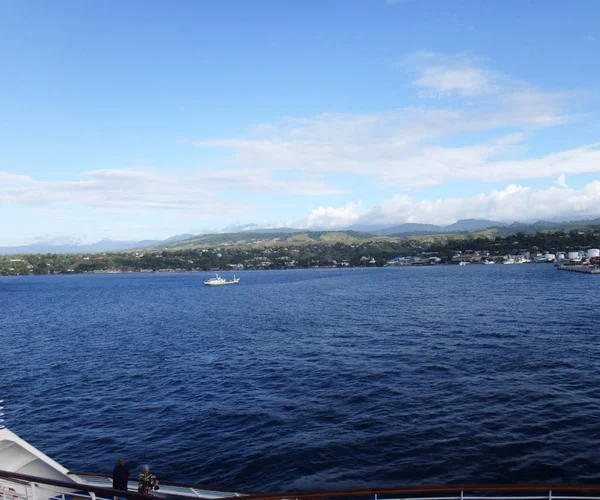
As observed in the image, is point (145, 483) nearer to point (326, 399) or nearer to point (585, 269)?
point (326, 399)

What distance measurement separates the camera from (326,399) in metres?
32.4

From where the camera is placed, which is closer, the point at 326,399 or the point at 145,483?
the point at 145,483

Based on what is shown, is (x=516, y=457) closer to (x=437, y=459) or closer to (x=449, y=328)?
(x=437, y=459)

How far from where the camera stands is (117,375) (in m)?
43.6

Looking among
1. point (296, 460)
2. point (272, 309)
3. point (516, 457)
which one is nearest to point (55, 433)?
point (296, 460)

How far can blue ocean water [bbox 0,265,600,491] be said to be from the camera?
74.3 feet

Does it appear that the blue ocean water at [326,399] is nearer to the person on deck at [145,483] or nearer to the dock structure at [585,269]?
the person on deck at [145,483]

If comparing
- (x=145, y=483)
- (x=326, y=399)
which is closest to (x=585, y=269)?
(x=326, y=399)

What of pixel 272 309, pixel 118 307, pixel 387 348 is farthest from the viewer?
pixel 118 307

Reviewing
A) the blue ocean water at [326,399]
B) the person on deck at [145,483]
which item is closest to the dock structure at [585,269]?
the blue ocean water at [326,399]

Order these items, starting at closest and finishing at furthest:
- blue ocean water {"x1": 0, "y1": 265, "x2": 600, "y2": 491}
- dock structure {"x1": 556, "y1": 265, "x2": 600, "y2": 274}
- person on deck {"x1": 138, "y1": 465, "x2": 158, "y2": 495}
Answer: person on deck {"x1": 138, "y1": 465, "x2": 158, "y2": 495} → blue ocean water {"x1": 0, "y1": 265, "x2": 600, "y2": 491} → dock structure {"x1": 556, "y1": 265, "x2": 600, "y2": 274}

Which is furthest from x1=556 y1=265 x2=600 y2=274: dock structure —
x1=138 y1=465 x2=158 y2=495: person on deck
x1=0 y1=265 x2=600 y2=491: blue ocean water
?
x1=138 y1=465 x2=158 y2=495: person on deck

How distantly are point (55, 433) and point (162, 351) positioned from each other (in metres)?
24.5

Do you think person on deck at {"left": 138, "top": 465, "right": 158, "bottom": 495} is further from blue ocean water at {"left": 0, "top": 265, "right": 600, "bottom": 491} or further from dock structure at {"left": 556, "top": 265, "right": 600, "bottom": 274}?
dock structure at {"left": 556, "top": 265, "right": 600, "bottom": 274}
